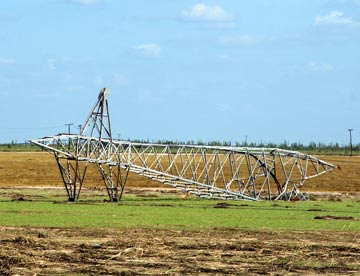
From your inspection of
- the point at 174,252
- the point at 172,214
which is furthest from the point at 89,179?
the point at 174,252

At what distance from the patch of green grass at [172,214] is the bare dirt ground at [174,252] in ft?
8.83

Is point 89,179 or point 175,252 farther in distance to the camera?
point 89,179

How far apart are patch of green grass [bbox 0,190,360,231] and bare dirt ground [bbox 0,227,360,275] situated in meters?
2.69

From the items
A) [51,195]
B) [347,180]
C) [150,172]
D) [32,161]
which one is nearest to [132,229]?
[150,172]

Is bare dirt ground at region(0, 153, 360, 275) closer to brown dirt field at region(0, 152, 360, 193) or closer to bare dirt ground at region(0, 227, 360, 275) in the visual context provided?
bare dirt ground at region(0, 227, 360, 275)

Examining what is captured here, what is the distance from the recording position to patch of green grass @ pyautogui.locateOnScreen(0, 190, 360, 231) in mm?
35500

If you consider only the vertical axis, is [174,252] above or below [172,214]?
below

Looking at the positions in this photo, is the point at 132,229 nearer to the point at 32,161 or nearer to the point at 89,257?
the point at 89,257

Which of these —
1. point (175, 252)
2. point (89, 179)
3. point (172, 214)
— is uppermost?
point (89, 179)

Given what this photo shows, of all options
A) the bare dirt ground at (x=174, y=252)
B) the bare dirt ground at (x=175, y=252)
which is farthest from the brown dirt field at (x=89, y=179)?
the bare dirt ground at (x=174, y=252)

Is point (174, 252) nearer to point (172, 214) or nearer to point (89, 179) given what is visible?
point (172, 214)

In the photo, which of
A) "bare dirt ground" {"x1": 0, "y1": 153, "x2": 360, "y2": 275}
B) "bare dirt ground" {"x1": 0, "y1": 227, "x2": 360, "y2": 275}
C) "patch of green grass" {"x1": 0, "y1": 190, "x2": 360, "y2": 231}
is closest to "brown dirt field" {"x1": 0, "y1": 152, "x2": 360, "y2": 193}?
"patch of green grass" {"x1": 0, "y1": 190, "x2": 360, "y2": 231}

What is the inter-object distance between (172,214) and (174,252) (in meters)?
15.1

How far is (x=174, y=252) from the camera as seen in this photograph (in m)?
26.2
